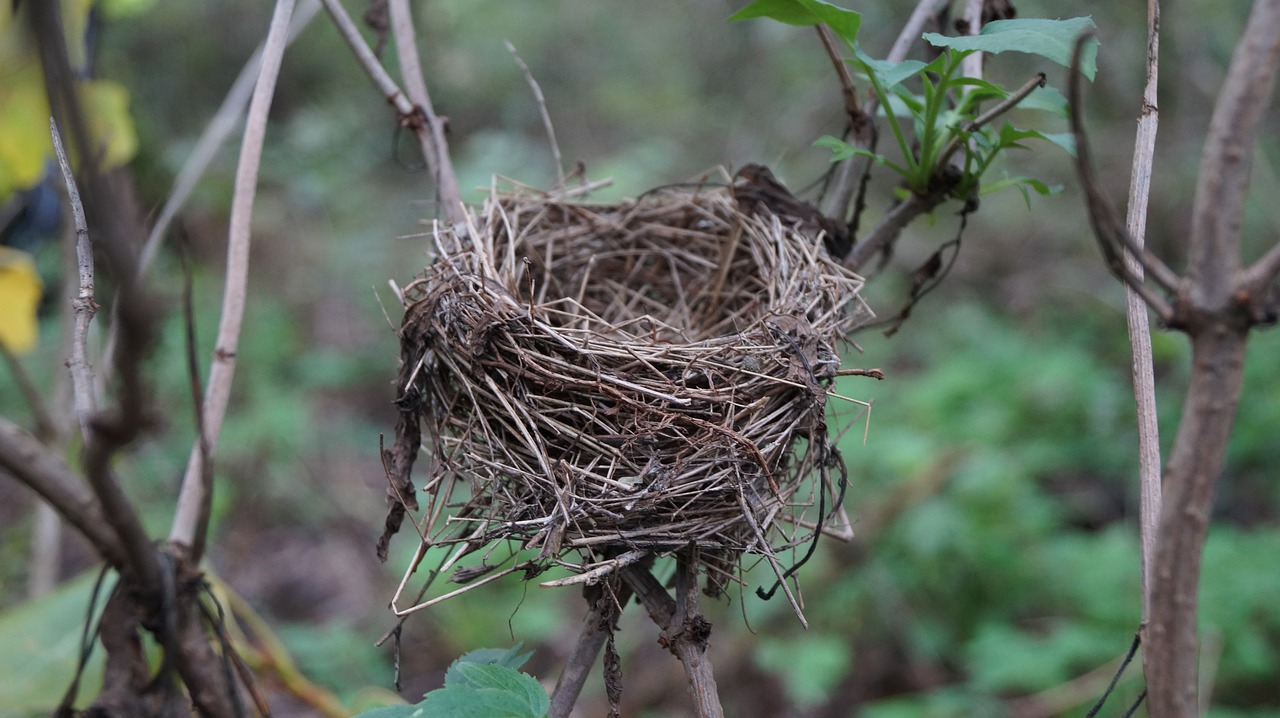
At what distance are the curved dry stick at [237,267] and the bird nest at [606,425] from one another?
0.21m

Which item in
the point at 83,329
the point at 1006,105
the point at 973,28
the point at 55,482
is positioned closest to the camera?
the point at 55,482

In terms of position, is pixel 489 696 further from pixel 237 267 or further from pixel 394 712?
pixel 237 267

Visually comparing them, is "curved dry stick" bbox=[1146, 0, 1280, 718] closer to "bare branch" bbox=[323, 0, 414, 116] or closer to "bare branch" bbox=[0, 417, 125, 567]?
"bare branch" bbox=[0, 417, 125, 567]

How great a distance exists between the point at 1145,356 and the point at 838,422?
37 cm

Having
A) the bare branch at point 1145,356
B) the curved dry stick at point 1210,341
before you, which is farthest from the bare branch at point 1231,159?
the bare branch at point 1145,356

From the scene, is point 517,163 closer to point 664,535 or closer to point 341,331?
point 341,331

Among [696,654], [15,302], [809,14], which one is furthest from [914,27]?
[15,302]

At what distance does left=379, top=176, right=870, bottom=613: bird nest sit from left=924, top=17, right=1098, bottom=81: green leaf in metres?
0.38

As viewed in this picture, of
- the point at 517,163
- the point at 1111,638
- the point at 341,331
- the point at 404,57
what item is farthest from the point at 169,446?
the point at 1111,638

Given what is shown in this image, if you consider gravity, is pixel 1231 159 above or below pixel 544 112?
below

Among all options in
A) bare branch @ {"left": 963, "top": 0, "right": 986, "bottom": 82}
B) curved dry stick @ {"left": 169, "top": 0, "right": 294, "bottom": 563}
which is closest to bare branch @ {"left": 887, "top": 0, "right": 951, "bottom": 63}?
bare branch @ {"left": 963, "top": 0, "right": 986, "bottom": 82}

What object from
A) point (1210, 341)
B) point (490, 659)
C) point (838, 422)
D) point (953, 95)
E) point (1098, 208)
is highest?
point (953, 95)

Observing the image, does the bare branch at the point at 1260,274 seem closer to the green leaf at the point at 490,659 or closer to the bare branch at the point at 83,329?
→ the green leaf at the point at 490,659

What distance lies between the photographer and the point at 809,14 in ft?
3.39
